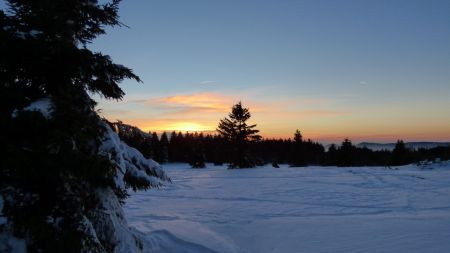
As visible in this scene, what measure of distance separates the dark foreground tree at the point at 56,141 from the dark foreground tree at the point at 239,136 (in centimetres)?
3331

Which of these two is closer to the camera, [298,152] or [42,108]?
[42,108]

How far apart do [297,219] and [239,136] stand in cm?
3060

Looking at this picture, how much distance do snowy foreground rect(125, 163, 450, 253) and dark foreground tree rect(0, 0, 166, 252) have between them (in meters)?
2.77

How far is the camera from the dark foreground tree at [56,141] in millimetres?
4254

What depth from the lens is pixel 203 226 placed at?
371 inches

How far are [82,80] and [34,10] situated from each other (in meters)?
1.06

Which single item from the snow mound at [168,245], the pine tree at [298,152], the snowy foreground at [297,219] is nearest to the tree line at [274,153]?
the pine tree at [298,152]

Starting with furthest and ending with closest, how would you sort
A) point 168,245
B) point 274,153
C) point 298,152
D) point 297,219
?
1. point 274,153
2. point 298,152
3. point 297,219
4. point 168,245

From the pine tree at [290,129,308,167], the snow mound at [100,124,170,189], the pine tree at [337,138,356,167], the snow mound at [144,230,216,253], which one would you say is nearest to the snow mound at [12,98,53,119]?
the snow mound at [100,124,170,189]

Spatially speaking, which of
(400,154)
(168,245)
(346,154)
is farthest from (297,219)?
(400,154)

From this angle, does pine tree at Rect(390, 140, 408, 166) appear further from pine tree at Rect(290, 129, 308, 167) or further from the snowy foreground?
the snowy foreground

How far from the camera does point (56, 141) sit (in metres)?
4.27

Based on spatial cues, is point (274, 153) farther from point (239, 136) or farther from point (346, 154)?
point (239, 136)

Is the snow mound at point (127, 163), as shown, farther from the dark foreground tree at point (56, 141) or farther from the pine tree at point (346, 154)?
the pine tree at point (346, 154)
